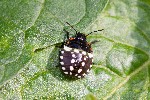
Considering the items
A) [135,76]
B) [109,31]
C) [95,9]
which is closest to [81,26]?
[95,9]

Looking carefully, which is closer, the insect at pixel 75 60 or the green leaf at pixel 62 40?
the green leaf at pixel 62 40

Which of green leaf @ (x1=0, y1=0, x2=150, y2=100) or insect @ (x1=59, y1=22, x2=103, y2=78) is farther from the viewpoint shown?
insect @ (x1=59, y1=22, x2=103, y2=78)

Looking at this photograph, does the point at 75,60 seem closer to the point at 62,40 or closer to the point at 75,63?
the point at 75,63

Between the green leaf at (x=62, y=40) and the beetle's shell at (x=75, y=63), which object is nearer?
the green leaf at (x=62, y=40)

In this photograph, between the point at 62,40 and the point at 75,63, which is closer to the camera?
the point at 62,40

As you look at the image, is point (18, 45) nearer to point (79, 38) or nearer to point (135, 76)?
point (79, 38)

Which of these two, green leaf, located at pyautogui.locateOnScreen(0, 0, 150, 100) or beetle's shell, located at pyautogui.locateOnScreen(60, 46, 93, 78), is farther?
beetle's shell, located at pyautogui.locateOnScreen(60, 46, 93, 78)

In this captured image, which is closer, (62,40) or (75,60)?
(62,40)

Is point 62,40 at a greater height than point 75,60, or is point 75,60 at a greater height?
point 62,40

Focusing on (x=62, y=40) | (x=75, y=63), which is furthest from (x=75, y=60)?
(x=62, y=40)
